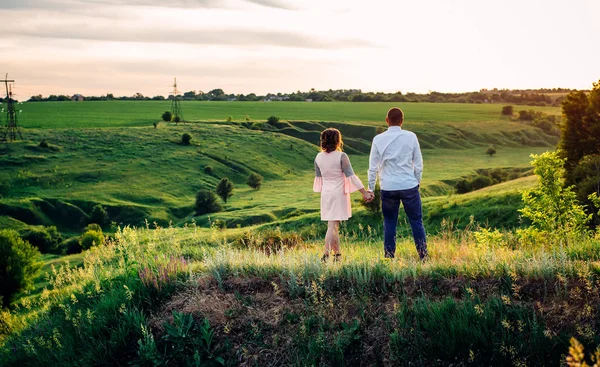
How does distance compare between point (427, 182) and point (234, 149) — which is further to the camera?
point (234, 149)

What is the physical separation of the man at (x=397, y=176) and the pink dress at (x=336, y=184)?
54 cm

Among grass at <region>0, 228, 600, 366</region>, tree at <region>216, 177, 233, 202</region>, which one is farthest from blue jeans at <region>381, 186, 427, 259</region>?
tree at <region>216, 177, 233, 202</region>

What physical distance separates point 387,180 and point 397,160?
1.31ft

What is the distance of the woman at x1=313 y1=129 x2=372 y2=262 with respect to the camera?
9.66m

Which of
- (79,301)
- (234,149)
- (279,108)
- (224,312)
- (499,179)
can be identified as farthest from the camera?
(279,108)

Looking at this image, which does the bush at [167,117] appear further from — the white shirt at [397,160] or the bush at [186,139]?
the white shirt at [397,160]

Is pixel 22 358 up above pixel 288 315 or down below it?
below

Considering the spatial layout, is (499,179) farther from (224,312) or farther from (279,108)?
(279,108)

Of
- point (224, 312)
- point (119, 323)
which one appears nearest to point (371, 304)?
point (224, 312)

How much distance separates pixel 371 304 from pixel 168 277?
3480 mm

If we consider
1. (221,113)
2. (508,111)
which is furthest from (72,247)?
(508,111)

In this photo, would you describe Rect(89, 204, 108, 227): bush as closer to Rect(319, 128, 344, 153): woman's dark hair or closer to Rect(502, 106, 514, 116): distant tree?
Rect(319, 128, 344, 153): woman's dark hair

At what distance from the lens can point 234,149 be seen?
110875 mm

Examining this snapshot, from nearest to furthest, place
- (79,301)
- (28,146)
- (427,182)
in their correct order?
(79,301) < (427,182) < (28,146)
